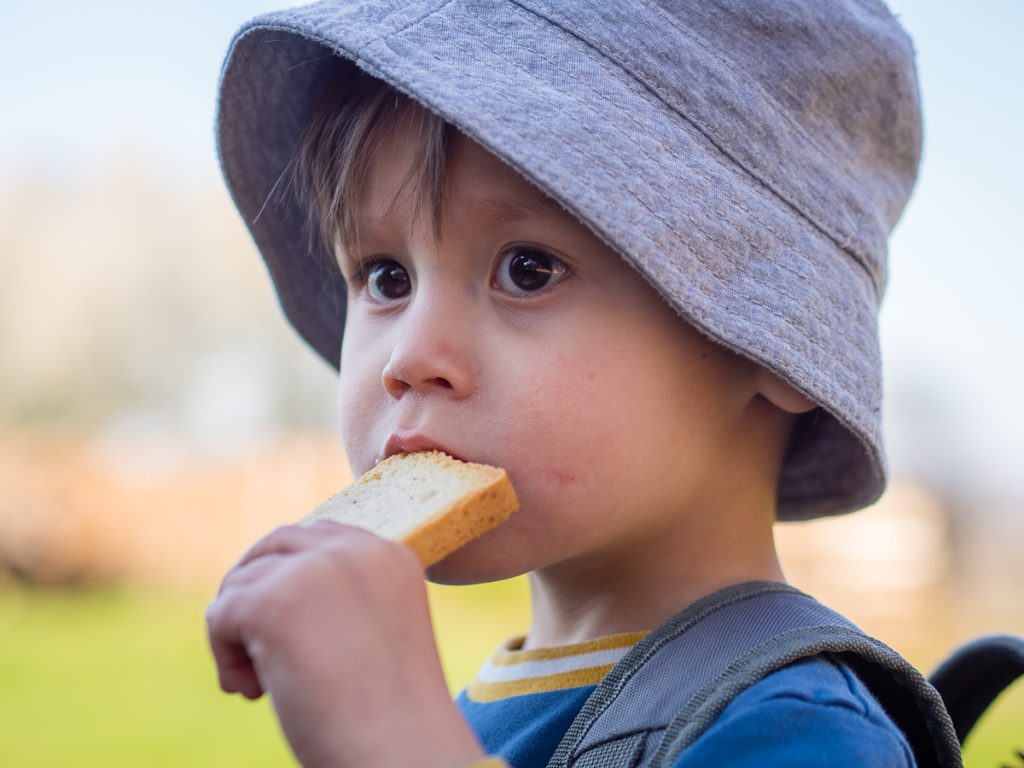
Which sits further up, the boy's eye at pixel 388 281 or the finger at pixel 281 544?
the boy's eye at pixel 388 281

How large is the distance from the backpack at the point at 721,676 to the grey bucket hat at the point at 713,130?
21 centimetres

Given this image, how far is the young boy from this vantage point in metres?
0.85

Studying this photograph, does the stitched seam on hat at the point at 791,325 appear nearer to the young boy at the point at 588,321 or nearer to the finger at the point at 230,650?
the young boy at the point at 588,321

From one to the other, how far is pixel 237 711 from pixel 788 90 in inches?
168

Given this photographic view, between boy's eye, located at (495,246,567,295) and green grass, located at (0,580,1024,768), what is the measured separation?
2.35 m

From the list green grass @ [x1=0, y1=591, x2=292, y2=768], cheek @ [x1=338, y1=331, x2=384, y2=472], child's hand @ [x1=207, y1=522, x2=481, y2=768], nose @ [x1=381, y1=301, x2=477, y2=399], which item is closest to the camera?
child's hand @ [x1=207, y1=522, x2=481, y2=768]

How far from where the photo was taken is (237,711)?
4.75m

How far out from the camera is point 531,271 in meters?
1.06

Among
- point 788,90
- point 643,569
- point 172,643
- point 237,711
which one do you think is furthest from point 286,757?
point 788,90

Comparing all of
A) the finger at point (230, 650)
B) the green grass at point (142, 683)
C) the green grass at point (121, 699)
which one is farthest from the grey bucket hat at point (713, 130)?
the green grass at point (121, 699)

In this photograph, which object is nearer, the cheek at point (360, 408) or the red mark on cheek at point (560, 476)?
the red mark on cheek at point (560, 476)

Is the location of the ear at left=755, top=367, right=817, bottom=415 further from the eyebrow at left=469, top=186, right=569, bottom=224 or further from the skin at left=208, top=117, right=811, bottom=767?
the eyebrow at left=469, top=186, right=569, bottom=224

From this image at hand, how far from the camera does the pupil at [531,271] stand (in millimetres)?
1061

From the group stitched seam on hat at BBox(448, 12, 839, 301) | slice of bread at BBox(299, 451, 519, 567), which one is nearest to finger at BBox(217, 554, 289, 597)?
slice of bread at BBox(299, 451, 519, 567)
